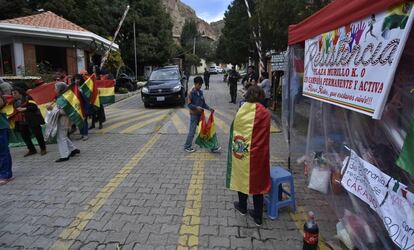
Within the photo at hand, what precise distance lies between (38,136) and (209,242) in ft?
17.0

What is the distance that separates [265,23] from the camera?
11586 millimetres

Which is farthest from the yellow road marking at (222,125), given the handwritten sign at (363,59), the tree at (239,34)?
the tree at (239,34)

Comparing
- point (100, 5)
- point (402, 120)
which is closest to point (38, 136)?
point (402, 120)

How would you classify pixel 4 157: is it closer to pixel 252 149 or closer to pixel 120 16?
pixel 252 149

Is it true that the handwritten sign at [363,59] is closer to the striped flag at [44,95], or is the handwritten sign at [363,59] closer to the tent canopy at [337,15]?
the tent canopy at [337,15]

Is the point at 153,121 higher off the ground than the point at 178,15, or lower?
lower

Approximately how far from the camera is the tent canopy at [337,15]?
2.90m

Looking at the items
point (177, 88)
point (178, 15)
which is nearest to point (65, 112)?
point (177, 88)

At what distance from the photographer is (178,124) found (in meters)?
10.7

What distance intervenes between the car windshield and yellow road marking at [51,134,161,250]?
9507mm

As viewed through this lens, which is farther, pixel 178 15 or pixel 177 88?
pixel 178 15

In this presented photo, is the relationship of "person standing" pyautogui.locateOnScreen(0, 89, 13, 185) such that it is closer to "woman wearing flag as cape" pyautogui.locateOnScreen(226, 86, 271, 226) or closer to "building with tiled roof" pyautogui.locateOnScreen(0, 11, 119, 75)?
"woman wearing flag as cape" pyautogui.locateOnScreen(226, 86, 271, 226)

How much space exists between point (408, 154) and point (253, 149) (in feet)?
5.18

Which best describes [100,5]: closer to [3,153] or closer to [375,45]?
[3,153]
